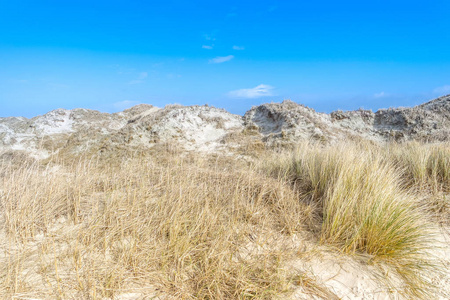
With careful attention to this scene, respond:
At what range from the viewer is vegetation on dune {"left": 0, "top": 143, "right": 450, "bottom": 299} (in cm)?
218

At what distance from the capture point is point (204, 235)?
8.85 ft

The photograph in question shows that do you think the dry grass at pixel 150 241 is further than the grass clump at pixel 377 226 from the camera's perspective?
No

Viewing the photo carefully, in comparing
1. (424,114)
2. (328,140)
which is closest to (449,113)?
(424,114)

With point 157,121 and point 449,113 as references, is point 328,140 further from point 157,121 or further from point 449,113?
point 157,121

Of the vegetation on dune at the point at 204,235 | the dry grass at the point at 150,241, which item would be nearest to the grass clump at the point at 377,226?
the vegetation on dune at the point at 204,235

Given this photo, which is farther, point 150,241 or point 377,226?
point 377,226

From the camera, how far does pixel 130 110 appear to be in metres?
16.7

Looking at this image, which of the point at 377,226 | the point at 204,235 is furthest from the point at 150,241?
the point at 377,226

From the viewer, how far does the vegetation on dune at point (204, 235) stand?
2.18 meters

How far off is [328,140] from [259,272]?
762 centimetres

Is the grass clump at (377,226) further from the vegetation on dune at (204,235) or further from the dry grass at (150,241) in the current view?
the dry grass at (150,241)

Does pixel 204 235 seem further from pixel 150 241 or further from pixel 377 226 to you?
pixel 377 226

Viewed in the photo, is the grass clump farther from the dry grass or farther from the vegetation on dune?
the dry grass

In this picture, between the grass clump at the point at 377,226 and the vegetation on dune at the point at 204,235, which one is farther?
the grass clump at the point at 377,226
